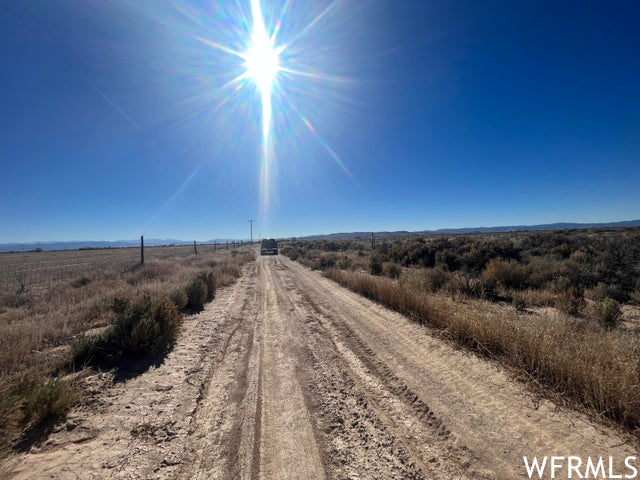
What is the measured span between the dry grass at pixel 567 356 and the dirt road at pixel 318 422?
377 mm

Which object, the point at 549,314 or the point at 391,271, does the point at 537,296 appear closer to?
the point at 549,314

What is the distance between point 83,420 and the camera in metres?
3.55

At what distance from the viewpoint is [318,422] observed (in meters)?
3.50

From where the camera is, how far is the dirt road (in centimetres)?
278

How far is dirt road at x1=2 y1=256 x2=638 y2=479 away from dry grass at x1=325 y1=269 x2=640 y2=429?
38cm

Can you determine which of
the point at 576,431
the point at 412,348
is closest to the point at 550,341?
the point at 576,431

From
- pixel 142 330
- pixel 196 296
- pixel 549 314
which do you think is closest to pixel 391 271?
pixel 549 314

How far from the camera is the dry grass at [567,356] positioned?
321cm

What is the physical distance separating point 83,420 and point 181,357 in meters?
2.03

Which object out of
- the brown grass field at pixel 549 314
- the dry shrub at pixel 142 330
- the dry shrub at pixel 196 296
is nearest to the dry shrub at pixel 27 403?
the dry shrub at pixel 142 330

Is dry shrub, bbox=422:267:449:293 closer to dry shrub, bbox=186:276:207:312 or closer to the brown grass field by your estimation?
the brown grass field

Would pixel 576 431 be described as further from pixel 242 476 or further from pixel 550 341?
pixel 242 476

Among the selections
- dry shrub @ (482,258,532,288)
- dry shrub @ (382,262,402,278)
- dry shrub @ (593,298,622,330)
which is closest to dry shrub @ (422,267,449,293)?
dry shrub @ (482,258,532,288)

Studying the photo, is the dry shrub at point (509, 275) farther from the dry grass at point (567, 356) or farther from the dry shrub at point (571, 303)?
the dry grass at point (567, 356)
